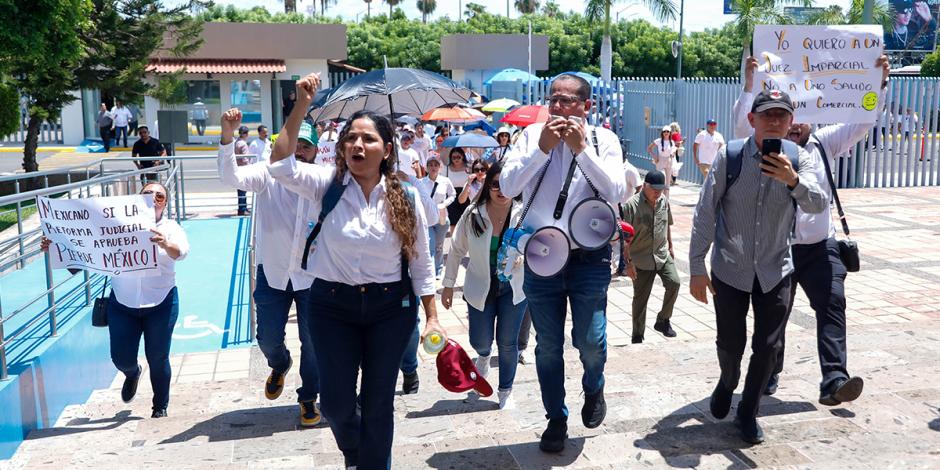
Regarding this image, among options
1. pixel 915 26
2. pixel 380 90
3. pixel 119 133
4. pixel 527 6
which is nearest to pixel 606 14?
pixel 119 133

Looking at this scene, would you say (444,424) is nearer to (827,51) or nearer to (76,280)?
(827,51)

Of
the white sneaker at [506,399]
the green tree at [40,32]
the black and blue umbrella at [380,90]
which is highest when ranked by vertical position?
the green tree at [40,32]

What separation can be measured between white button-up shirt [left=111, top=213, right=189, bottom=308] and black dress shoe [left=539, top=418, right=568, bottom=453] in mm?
2842

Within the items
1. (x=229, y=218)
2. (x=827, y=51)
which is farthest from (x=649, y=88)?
(x=827, y=51)

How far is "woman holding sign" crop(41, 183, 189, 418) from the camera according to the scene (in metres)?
5.80

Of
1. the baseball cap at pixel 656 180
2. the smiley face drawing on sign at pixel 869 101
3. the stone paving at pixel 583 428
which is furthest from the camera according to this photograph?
the baseball cap at pixel 656 180

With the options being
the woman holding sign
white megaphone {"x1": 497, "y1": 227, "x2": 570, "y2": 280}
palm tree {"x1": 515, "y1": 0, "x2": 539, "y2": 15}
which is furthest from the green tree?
palm tree {"x1": 515, "y1": 0, "x2": 539, "y2": 15}

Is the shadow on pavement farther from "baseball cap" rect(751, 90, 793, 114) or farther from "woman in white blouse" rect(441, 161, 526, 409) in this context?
"baseball cap" rect(751, 90, 793, 114)

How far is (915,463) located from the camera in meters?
3.98

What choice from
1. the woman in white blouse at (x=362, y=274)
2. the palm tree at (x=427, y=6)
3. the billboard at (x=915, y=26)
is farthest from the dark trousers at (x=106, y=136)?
the palm tree at (x=427, y=6)

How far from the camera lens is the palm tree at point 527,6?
93.5 m

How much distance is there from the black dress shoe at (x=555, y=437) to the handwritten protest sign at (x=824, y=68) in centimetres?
246

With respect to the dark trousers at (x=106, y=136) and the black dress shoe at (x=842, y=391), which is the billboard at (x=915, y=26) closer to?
the dark trousers at (x=106, y=136)

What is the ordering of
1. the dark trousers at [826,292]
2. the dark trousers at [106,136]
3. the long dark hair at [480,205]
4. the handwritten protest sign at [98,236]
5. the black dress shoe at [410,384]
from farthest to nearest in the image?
the dark trousers at [106,136] → the black dress shoe at [410,384] → the handwritten protest sign at [98,236] → the long dark hair at [480,205] → the dark trousers at [826,292]
